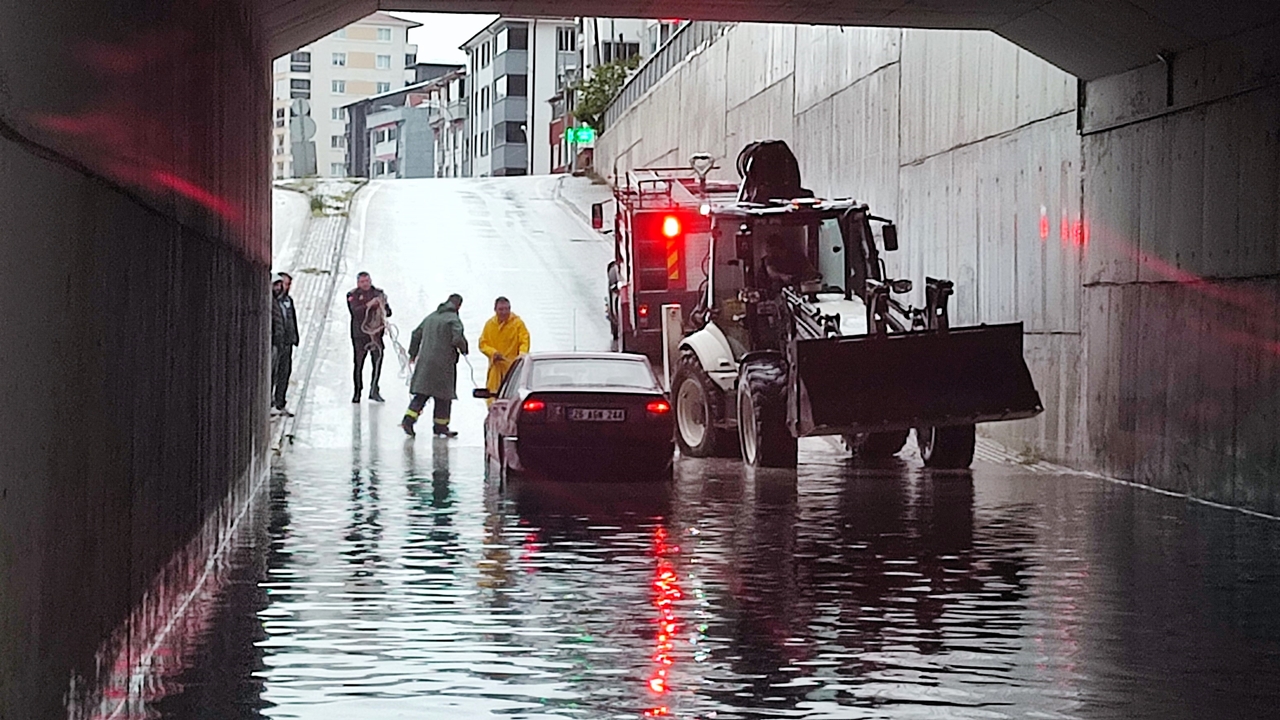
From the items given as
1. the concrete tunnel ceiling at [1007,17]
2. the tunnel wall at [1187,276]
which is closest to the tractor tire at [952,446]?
the tunnel wall at [1187,276]

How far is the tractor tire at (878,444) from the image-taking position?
73.4ft

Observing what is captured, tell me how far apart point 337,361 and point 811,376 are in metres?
13.0

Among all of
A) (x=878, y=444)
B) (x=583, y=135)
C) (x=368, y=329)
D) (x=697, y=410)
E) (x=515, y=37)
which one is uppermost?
(x=515, y=37)

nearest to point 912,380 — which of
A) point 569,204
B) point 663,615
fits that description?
point 663,615

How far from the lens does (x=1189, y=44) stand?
18.0 meters

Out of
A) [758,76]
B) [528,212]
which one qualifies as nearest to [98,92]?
[758,76]

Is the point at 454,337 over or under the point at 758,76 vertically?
under

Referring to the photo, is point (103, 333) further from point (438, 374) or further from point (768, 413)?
point (438, 374)

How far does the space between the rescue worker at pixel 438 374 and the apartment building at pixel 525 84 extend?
282ft

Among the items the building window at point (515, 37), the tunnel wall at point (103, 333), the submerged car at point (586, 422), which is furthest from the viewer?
the building window at point (515, 37)

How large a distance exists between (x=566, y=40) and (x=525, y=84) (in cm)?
346

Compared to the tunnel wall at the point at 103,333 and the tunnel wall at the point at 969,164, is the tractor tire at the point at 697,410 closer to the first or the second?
Result: the tunnel wall at the point at 969,164

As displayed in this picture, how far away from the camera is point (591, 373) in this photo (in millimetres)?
18688

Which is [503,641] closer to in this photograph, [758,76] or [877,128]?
[877,128]
